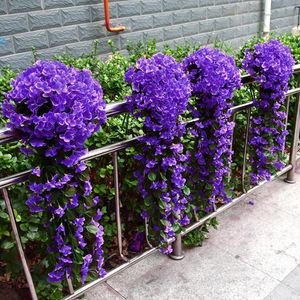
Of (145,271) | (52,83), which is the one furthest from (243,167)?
(52,83)

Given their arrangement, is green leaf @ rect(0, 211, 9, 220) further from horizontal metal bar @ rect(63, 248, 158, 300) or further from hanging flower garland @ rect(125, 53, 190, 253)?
hanging flower garland @ rect(125, 53, 190, 253)

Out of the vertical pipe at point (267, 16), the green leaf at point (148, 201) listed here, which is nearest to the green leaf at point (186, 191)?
the green leaf at point (148, 201)

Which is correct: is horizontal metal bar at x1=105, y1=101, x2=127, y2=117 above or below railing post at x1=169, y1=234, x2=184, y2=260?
above

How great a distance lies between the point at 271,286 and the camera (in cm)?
251

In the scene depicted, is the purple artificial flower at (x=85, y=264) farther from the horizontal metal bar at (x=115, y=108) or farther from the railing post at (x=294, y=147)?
the railing post at (x=294, y=147)

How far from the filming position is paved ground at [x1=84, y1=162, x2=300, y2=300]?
8.12ft

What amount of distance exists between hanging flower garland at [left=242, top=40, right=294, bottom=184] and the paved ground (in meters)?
0.40

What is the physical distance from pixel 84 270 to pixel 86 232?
183 millimetres

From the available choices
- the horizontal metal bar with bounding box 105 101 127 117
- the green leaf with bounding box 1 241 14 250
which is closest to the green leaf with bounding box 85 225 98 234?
the green leaf with bounding box 1 241 14 250

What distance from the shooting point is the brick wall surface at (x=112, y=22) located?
Answer: 3825 millimetres

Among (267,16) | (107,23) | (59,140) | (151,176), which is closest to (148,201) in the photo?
(151,176)

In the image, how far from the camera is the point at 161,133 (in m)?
2.04

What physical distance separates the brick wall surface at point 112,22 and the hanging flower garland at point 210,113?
2162 millimetres

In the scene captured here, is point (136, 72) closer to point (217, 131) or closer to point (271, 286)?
point (217, 131)
